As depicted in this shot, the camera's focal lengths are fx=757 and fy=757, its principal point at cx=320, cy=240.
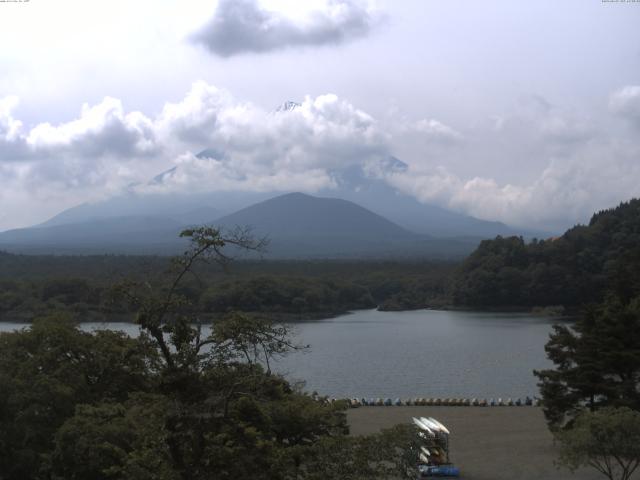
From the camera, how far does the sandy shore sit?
13156 mm

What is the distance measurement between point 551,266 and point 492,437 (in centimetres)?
4316

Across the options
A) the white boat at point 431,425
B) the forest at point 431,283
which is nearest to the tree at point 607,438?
the white boat at point 431,425

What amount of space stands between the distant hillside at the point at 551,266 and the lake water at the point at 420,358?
333 inches

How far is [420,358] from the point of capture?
31.1 m

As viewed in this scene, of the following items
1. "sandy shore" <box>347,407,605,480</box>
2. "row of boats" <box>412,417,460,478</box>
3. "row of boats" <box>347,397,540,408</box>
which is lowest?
"row of boats" <box>347,397,540,408</box>

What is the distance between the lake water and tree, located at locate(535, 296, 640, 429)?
514 centimetres

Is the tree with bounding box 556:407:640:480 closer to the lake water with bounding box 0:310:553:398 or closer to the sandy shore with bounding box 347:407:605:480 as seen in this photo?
the sandy shore with bounding box 347:407:605:480

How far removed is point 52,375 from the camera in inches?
422

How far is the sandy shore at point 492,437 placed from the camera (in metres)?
13.2

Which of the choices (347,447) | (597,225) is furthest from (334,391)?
(597,225)

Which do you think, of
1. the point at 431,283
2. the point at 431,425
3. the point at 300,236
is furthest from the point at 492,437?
the point at 300,236

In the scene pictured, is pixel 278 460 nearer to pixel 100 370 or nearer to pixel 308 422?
pixel 308 422

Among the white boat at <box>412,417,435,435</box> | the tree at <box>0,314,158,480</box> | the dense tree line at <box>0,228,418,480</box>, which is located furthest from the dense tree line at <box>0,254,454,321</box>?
the dense tree line at <box>0,228,418,480</box>

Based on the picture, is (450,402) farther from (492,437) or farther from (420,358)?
(420,358)
